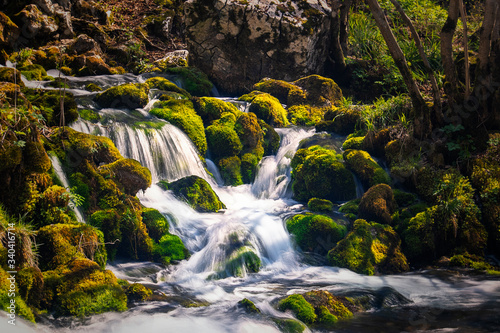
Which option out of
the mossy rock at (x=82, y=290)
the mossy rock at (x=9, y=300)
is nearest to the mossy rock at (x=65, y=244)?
the mossy rock at (x=82, y=290)

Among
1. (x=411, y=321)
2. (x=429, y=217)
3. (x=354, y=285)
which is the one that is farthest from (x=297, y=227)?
(x=411, y=321)

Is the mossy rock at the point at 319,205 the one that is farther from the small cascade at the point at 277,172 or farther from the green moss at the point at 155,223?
the green moss at the point at 155,223

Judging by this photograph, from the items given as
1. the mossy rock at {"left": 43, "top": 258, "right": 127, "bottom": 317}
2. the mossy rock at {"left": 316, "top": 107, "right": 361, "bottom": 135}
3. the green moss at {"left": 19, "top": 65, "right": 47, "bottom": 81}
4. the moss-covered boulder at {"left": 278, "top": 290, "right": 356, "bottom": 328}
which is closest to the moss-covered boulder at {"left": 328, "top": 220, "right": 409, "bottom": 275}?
the moss-covered boulder at {"left": 278, "top": 290, "right": 356, "bottom": 328}

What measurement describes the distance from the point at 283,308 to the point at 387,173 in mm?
5017

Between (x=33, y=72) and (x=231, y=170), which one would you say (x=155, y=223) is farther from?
(x=33, y=72)

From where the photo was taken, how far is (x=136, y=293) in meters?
5.18

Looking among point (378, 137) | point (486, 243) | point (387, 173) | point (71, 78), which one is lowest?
point (486, 243)

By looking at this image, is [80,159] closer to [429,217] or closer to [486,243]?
[429,217]

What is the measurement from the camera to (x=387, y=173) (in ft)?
29.9

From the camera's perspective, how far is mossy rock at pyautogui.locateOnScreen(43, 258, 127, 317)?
179 inches

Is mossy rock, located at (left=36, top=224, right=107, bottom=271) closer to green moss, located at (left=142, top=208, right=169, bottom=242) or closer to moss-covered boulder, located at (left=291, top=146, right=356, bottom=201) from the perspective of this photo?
green moss, located at (left=142, top=208, right=169, bottom=242)

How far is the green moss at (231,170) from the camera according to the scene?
1039cm

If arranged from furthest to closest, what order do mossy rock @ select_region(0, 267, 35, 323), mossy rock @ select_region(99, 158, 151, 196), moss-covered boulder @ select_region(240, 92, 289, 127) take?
moss-covered boulder @ select_region(240, 92, 289, 127)
mossy rock @ select_region(99, 158, 151, 196)
mossy rock @ select_region(0, 267, 35, 323)

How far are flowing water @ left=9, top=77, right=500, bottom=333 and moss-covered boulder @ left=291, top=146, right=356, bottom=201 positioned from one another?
46cm
